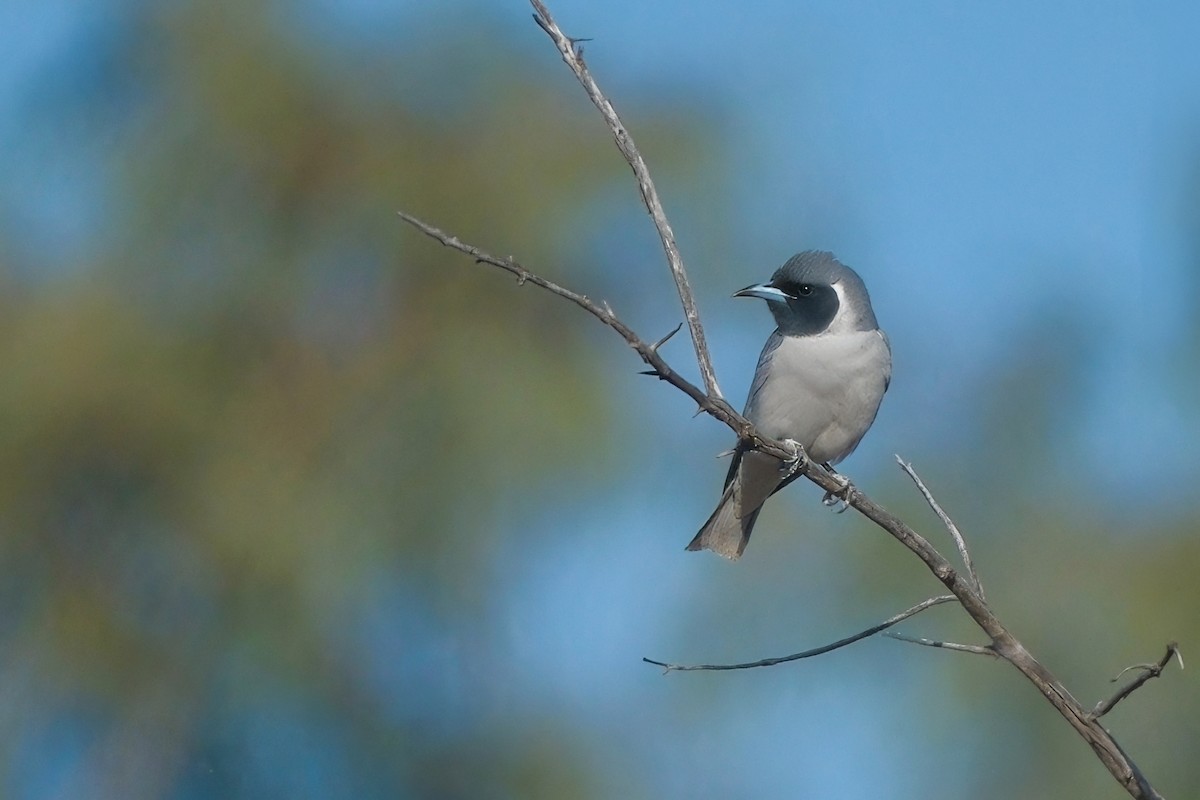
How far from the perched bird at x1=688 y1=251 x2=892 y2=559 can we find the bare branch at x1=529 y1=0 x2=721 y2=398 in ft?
7.04

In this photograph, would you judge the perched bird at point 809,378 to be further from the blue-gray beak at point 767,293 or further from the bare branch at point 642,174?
the bare branch at point 642,174

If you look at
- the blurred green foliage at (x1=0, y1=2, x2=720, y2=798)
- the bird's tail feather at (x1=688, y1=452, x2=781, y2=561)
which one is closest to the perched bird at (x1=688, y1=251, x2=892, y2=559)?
the bird's tail feather at (x1=688, y1=452, x2=781, y2=561)

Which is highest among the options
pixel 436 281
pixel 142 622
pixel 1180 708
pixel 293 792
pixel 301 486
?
pixel 436 281

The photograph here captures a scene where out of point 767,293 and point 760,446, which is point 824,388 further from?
point 760,446

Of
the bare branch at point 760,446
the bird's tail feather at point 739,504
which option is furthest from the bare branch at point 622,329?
the bird's tail feather at point 739,504

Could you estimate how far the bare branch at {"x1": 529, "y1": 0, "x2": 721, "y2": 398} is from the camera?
340 cm

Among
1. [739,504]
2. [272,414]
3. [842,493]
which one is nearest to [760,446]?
[842,493]

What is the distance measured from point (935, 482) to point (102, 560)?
7.54m

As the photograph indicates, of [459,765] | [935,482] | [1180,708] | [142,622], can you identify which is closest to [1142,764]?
[1180,708]

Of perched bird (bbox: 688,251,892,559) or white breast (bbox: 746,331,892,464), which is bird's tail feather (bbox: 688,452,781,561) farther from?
white breast (bbox: 746,331,892,464)

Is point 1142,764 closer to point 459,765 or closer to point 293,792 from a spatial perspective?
point 459,765

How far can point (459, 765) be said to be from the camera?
1248cm

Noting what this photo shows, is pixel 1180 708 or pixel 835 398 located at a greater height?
pixel 1180 708

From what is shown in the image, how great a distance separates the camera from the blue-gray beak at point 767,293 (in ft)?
19.1
